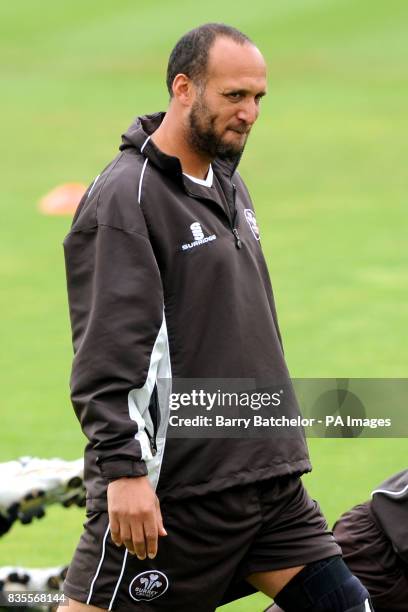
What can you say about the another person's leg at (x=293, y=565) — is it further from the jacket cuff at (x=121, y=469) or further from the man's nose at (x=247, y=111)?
the man's nose at (x=247, y=111)

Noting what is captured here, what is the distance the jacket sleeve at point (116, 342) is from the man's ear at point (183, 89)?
0.46 meters

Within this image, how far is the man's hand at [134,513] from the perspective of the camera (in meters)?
3.92

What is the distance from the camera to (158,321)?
404 cm

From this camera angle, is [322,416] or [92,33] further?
[92,33]

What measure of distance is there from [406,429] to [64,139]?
9.89 metres

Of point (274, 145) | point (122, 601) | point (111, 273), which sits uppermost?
point (274, 145)

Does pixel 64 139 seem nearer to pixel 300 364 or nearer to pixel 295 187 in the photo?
pixel 295 187

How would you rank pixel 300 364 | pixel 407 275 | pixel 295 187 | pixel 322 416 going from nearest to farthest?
pixel 322 416, pixel 300 364, pixel 407 275, pixel 295 187

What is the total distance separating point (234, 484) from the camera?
418 centimetres

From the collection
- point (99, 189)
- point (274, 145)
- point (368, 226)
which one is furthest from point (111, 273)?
point (274, 145)

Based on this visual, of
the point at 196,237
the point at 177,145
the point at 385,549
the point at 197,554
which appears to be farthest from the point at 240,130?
the point at 385,549

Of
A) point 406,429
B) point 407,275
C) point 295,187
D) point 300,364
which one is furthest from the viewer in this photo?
point 295,187

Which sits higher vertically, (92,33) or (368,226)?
(92,33)

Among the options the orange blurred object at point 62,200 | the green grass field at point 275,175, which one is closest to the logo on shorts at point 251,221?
the green grass field at point 275,175
